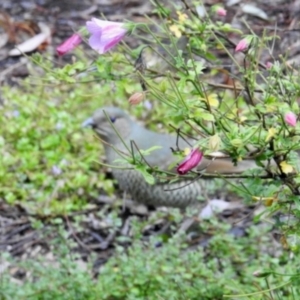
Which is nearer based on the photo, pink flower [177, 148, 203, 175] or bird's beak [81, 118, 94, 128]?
pink flower [177, 148, 203, 175]

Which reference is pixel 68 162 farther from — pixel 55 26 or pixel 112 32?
pixel 112 32

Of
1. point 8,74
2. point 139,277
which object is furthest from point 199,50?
point 8,74

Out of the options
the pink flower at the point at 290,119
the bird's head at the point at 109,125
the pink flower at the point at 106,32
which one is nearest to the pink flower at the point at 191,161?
the pink flower at the point at 290,119

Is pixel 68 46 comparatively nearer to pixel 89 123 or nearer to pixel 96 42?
pixel 96 42

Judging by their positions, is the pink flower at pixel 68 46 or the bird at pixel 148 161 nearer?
the pink flower at pixel 68 46

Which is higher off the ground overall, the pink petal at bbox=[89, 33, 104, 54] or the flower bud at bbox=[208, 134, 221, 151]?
the pink petal at bbox=[89, 33, 104, 54]

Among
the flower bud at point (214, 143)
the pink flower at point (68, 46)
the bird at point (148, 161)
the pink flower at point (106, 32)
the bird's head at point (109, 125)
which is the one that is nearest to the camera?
the flower bud at point (214, 143)

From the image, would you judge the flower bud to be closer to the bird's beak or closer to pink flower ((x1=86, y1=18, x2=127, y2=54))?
pink flower ((x1=86, y1=18, x2=127, y2=54))

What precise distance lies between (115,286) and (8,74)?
335 centimetres

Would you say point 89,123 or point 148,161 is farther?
point 89,123

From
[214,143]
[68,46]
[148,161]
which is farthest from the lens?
[148,161]

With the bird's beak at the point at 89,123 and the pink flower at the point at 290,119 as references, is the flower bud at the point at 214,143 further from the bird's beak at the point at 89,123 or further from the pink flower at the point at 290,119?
the bird's beak at the point at 89,123

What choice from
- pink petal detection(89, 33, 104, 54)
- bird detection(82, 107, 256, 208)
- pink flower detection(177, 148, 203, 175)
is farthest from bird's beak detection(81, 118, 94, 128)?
pink flower detection(177, 148, 203, 175)

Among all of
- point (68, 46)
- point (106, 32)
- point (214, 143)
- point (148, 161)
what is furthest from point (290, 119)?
point (148, 161)
